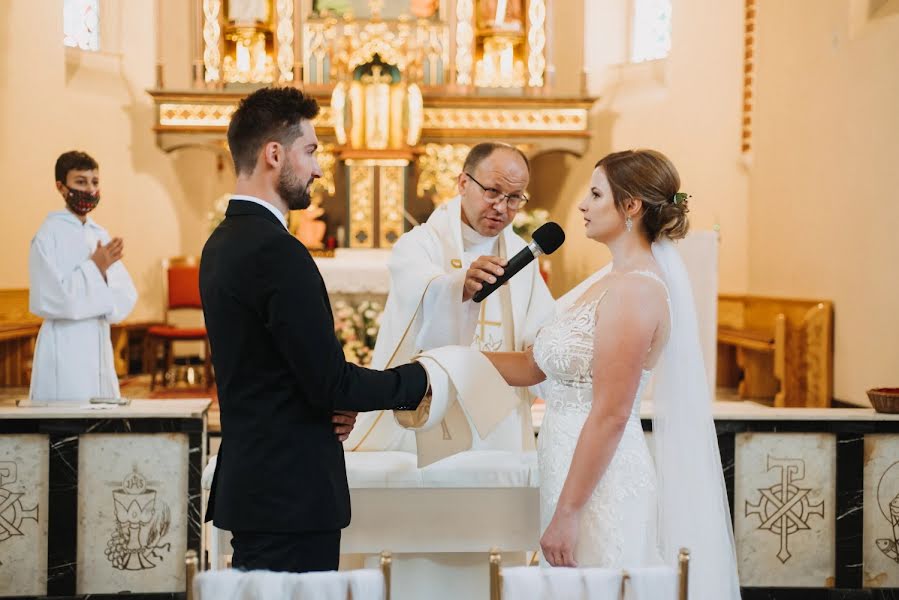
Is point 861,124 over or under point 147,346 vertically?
over

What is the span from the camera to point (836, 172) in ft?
25.4

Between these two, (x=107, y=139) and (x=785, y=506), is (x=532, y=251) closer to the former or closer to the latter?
(x=785, y=506)

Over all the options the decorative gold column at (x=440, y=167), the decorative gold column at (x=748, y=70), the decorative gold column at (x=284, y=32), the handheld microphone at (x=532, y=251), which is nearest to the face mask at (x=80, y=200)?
the handheld microphone at (x=532, y=251)

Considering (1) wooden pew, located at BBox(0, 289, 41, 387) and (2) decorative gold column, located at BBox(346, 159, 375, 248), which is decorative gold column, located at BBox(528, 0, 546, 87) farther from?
(1) wooden pew, located at BBox(0, 289, 41, 387)

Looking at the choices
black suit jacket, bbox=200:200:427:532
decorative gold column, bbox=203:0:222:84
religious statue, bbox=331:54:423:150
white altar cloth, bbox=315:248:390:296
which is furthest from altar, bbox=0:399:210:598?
decorative gold column, bbox=203:0:222:84

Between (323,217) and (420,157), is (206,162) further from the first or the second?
(420,157)

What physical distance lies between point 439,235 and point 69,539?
204 cm

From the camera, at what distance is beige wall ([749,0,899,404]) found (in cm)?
691

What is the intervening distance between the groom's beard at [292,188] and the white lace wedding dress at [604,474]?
782 millimetres

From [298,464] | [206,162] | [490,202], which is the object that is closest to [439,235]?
[490,202]

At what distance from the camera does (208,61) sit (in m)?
10.4

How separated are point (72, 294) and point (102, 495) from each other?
1.21 m

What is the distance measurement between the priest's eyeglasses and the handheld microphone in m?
0.64

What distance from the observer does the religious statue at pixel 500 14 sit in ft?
34.6
